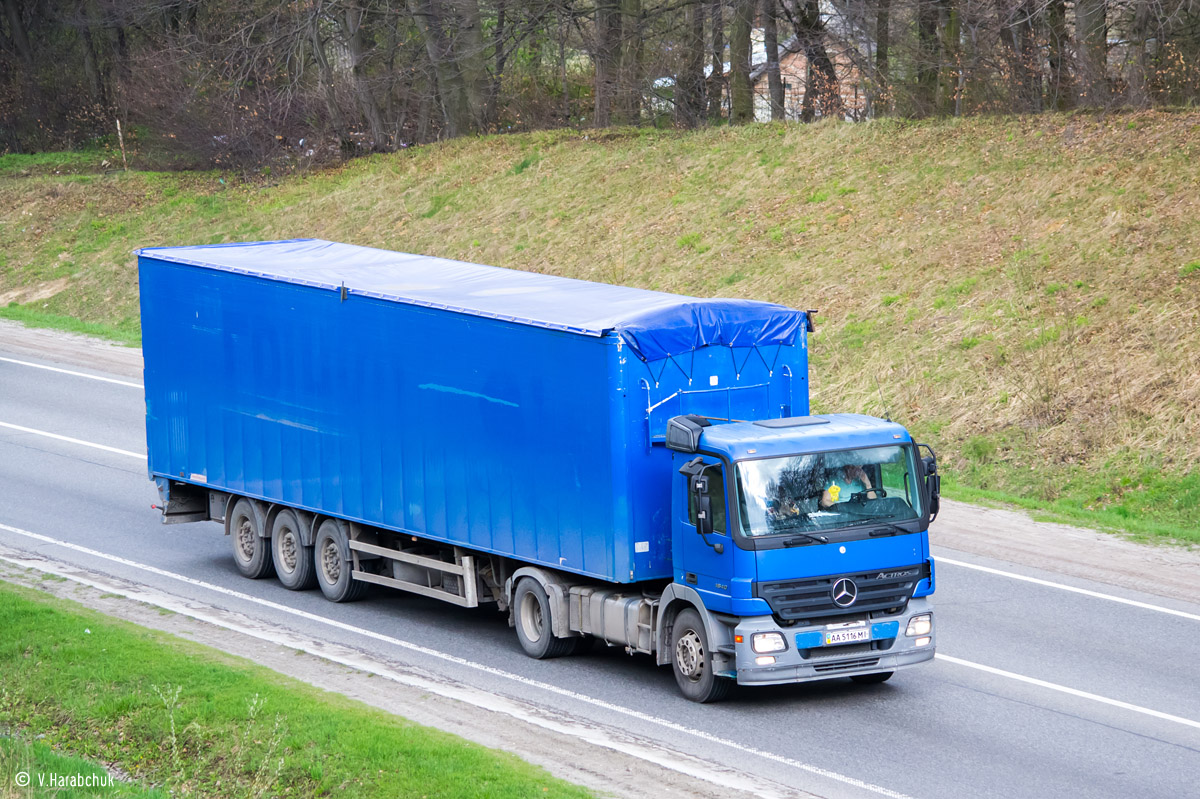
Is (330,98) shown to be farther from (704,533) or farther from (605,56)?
(704,533)

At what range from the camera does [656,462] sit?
40.7 ft

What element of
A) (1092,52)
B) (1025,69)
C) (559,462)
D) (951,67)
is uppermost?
(951,67)

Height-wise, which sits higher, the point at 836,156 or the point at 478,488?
the point at 836,156

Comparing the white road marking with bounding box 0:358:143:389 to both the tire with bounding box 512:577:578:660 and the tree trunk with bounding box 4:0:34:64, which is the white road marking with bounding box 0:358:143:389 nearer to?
the tire with bounding box 512:577:578:660

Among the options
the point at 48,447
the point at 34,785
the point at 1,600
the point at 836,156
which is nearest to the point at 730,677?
the point at 34,785

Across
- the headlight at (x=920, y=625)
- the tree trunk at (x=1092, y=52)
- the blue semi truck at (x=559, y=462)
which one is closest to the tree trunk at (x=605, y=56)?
the tree trunk at (x=1092, y=52)

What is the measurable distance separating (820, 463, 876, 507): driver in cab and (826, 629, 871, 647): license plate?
104 centimetres

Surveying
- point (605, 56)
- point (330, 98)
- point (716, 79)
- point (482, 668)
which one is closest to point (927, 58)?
point (716, 79)

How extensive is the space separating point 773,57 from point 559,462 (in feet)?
89.0

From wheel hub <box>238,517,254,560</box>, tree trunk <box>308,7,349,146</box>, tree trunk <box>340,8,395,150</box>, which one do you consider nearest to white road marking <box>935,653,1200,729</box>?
wheel hub <box>238,517,254,560</box>

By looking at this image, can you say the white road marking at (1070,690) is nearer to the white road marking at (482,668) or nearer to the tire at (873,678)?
the tire at (873,678)

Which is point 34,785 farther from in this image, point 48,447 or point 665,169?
point 665,169

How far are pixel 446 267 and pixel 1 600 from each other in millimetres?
5779

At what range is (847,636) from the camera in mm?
11703
